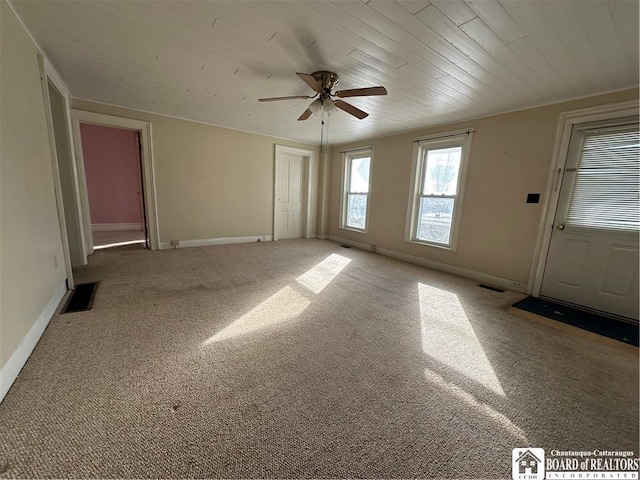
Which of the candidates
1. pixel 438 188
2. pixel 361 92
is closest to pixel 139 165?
pixel 361 92

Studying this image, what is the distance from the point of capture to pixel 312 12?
1.75 m

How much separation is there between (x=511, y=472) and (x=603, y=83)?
11.6 feet

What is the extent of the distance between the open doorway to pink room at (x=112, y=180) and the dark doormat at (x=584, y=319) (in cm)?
721

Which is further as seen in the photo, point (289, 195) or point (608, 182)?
point (289, 195)

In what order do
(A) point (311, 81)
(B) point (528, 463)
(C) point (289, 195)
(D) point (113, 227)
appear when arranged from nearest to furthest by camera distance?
(B) point (528, 463)
(A) point (311, 81)
(C) point (289, 195)
(D) point (113, 227)

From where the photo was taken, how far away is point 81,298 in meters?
2.61

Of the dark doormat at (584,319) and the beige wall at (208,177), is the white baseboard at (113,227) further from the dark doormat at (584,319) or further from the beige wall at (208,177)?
the dark doormat at (584,319)

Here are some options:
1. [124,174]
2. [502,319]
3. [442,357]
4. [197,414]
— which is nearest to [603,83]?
[502,319]

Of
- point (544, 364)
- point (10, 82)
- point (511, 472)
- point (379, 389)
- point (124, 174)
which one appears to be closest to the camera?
point (511, 472)

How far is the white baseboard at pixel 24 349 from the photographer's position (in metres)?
1.40

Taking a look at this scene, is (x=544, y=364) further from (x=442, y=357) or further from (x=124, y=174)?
(x=124, y=174)

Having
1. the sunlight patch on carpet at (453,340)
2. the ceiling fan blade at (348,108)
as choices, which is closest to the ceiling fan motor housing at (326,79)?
the ceiling fan blade at (348,108)

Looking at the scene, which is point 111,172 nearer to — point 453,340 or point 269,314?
point 269,314

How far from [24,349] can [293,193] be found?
511 cm
